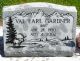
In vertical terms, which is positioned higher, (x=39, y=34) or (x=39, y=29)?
(x=39, y=29)

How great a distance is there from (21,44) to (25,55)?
293mm

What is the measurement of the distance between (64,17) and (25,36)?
96 centimetres

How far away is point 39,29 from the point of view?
7.40 meters

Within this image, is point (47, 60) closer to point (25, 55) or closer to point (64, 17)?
point (25, 55)

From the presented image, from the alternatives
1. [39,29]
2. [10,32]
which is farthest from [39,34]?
[10,32]

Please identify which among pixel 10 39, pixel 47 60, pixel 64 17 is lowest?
pixel 47 60

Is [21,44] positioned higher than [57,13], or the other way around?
[57,13]

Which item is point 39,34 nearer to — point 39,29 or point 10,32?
point 39,29

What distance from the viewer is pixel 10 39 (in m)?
7.48

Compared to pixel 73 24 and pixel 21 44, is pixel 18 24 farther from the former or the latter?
pixel 73 24

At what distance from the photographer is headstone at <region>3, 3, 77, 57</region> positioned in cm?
721

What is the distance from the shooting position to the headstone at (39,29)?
7.21 metres

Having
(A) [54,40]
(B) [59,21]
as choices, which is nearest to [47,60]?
(A) [54,40]

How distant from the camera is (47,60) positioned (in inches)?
296
